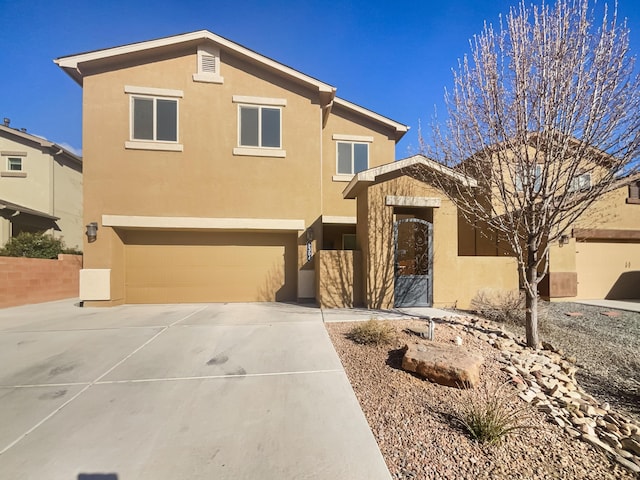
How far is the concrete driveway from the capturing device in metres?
2.51

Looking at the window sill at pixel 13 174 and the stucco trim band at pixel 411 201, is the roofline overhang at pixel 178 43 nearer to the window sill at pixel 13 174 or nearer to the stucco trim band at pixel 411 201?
the stucco trim band at pixel 411 201

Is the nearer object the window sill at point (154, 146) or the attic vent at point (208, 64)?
the window sill at point (154, 146)

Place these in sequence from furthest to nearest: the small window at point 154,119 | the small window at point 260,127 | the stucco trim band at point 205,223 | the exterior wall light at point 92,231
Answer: the small window at point 260,127
the small window at point 154,119
the stucco trim band at point 205,223
the exterior wall light at point 92,231

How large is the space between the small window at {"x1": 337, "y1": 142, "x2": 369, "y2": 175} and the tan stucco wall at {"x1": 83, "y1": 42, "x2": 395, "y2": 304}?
2165 millimetres

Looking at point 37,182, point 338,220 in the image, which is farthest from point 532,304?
point 37,182

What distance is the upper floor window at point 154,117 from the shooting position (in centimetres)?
964

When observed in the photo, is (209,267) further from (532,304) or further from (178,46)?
(532,304)

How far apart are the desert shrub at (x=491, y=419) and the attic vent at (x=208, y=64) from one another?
11521 millimetres

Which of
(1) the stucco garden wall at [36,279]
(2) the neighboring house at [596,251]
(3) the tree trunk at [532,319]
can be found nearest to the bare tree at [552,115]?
(3) the tree trunk at [532,319]

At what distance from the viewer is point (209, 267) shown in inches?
401

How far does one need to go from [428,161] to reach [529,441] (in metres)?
6.43

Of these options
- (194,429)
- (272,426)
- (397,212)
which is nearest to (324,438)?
(272,426)

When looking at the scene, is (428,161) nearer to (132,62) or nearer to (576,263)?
(576,263)

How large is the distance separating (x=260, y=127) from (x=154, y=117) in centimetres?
345
